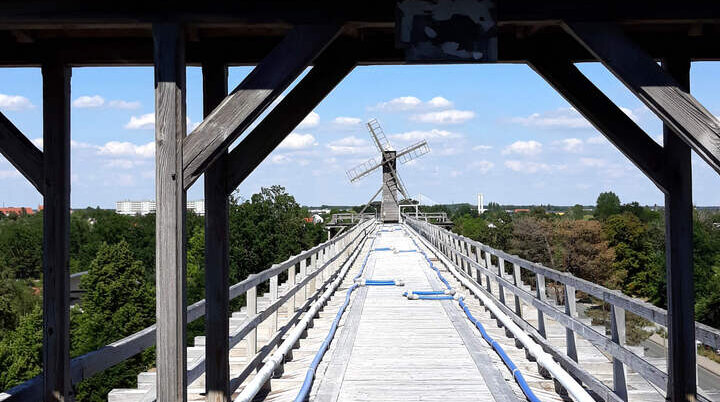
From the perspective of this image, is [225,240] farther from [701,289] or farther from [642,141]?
[701,289]

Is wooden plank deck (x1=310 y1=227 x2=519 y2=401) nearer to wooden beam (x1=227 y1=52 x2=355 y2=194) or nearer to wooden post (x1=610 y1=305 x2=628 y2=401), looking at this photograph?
wooden post (x1=610 y1=305 x2=628 y2=401)

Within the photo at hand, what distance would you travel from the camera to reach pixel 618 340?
18.3ft

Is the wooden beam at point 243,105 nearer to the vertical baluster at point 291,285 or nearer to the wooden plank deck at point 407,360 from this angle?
the wooden plank deck at point 407,360

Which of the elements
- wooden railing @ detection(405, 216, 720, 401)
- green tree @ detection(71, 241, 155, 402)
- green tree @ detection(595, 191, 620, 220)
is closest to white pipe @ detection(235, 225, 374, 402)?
wooden railing @ detection(405, 216, 720, 401)

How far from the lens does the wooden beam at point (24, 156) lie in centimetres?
472

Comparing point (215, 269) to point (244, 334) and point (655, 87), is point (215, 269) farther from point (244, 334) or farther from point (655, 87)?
point (655, 87)

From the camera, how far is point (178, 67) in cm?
436

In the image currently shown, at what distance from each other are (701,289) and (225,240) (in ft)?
205

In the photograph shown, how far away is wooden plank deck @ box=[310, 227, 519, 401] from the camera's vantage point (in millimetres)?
6824

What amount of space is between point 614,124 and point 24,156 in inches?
169

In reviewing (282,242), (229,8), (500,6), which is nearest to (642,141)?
(500,6)

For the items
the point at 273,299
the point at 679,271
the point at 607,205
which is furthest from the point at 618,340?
the point at 607,205

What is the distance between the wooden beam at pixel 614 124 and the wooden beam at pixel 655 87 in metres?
1.03

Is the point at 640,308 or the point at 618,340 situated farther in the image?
the point at 618,340
